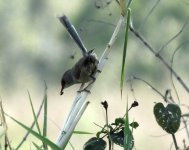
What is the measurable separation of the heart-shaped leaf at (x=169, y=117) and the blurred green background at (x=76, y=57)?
3.33 meters

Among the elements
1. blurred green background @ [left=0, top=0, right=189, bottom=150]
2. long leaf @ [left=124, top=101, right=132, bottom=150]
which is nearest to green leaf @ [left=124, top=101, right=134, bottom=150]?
long leaf @ [left=124, top=101, right=132, bottom=150]

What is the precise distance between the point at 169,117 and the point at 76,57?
3.56 metres

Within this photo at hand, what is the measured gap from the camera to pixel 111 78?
695 cm

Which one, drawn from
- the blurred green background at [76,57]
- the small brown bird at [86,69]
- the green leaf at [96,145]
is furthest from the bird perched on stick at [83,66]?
the blurred green background at [76,57]

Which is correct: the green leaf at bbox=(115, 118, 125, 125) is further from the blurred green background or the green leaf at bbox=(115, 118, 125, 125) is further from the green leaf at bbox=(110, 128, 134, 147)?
the blurred green background

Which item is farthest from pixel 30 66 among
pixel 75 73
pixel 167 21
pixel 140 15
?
pixel 75 73

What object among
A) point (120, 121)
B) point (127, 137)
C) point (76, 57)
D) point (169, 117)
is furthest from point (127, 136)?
point (76, 57)

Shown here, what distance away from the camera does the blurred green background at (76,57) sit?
18.0 feet

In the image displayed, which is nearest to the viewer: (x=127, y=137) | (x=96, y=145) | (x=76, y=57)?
(x=127, y=137)

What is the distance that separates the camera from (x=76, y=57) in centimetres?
479

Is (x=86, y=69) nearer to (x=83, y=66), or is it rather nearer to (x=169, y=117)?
(x=83, y=66)

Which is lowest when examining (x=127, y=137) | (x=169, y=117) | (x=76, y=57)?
(x=127, y=137)

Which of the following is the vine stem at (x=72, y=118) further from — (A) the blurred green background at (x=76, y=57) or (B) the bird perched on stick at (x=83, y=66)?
(A) the blurred green background at (x=76, y=57)

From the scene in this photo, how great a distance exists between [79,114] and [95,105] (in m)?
5.34
